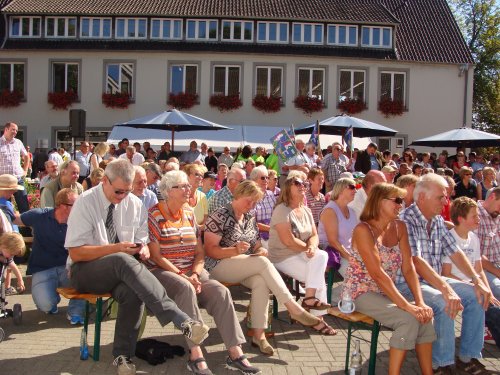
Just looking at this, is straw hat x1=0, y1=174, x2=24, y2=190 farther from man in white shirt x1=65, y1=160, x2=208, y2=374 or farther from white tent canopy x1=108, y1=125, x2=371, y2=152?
white tent canopy x1=108, y1=125, x2=371, y2=152

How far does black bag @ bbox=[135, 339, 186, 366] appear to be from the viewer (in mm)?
5496

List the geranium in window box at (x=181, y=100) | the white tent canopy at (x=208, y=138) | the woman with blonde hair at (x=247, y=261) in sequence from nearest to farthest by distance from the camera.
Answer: the woman with blonde hair at (x=247, y=261)
the white tent canopy at (x=208, y=138)
the geranium in window box at (x=181, y=100)

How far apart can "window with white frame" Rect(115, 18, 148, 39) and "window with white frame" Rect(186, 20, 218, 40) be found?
1933 millimetres

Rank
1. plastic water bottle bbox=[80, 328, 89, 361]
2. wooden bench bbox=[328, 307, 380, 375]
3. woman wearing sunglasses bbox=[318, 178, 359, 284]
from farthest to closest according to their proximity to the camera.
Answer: woman wearing sunglasses bbox=[318, 178, 359, 284]
plastic water bottle bbox=[80, 328, 89, 361]
wooden bench bbox=[328, 307, 380, 375]

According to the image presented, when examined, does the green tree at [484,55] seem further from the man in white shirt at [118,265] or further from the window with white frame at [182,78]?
the man in white shirt at [118,265]

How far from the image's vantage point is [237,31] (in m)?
27.6

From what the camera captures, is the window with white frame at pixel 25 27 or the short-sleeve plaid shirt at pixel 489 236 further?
the window with white frame at pixel 25 27

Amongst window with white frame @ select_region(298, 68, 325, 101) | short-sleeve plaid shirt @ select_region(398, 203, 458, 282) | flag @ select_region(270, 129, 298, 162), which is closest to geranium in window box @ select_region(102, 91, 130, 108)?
window with white frame @ select_region(298, 68, 325, 101)

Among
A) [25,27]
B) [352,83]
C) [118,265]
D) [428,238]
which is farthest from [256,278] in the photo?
[25,27]

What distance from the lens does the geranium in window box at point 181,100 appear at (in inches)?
1063

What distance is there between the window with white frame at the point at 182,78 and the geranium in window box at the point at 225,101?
0.93 meters

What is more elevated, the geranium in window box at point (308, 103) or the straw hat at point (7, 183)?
the geranium in window box at point (308, 103)

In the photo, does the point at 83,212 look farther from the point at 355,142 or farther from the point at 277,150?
the point at 355,142

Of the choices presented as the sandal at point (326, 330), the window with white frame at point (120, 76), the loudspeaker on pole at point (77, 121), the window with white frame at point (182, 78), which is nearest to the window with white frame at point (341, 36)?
the window with white frame at point (182, 78)
